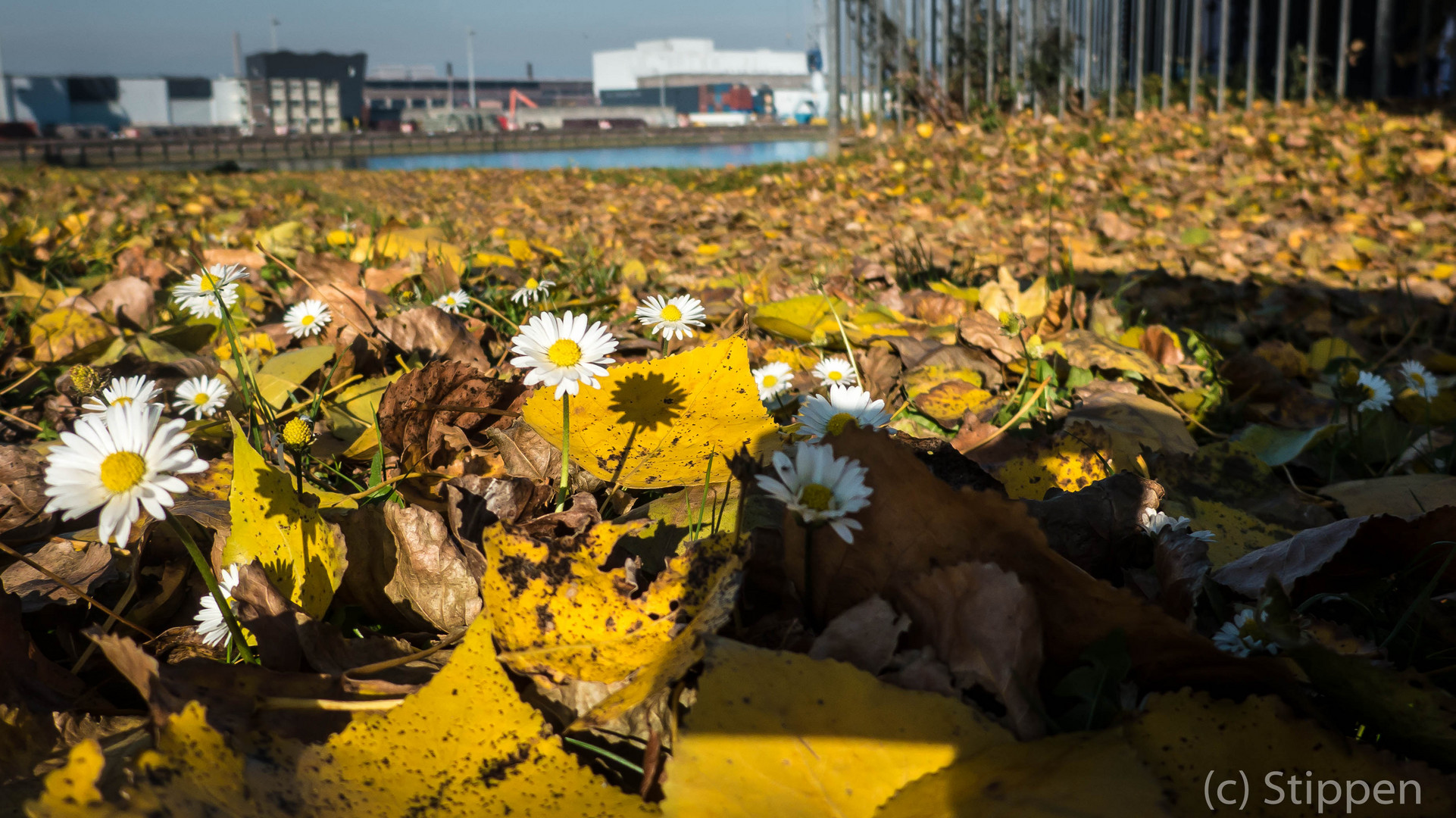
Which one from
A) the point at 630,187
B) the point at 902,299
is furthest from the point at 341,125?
the point at 902,299

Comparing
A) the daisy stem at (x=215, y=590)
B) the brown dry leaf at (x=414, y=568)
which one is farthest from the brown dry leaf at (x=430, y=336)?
the daisy stem at (x=215, y=590)

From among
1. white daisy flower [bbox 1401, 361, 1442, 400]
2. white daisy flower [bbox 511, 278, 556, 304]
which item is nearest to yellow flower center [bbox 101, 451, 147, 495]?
white daisy flower [bbox 511, 278, 556, 304]

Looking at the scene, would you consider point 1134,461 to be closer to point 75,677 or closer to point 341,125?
point 75,677

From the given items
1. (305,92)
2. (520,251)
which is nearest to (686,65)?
(305,92)

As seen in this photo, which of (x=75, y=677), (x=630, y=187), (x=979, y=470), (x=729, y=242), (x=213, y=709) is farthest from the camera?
(x=630, y=187)

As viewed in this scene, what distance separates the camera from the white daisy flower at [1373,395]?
1387 mm

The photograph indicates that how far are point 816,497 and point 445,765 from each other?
284mm

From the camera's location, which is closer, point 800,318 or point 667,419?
point 667,419

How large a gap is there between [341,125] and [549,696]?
174ft

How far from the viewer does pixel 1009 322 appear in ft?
5.00

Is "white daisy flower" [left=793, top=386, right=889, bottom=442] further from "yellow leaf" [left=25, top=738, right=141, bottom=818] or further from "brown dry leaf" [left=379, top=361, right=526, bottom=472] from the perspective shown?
"yellow leaf" [left=25, top=738, right=141, bottom=818]

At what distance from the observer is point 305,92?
153 feet

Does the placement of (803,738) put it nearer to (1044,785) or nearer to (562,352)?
(1044,785)

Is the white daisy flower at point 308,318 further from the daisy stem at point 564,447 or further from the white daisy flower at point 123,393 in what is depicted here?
the daisy stem at point 564,447
